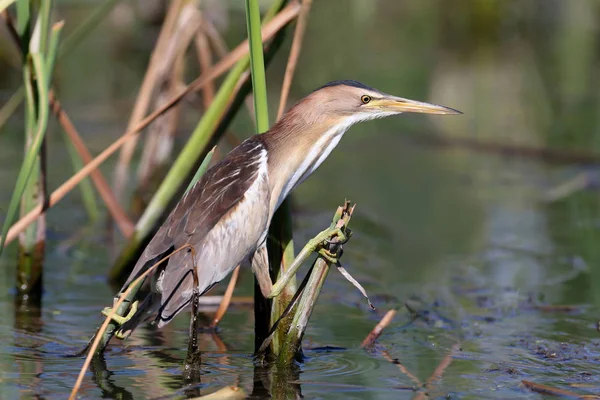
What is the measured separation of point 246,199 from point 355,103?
551 mm

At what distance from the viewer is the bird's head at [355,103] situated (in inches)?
143

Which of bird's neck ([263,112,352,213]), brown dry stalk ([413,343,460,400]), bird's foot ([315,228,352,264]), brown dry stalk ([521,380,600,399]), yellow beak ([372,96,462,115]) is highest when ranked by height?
yellow beak ([372,96,462,115])

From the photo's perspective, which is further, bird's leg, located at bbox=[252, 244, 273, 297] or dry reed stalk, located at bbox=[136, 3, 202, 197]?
dry reed stalk, located at bbox=[136, 3, 202, 197]

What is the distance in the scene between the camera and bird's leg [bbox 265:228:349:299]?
11.3 feet

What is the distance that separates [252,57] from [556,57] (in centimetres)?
1060

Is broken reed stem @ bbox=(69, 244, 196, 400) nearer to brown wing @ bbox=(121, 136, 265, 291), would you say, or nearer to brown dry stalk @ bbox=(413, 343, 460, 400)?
brown wing @ bbox=(121, 136, 265, 291)

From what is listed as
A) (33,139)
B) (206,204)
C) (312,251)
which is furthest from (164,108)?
(312,251)

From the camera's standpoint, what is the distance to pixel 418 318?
4.56 metres

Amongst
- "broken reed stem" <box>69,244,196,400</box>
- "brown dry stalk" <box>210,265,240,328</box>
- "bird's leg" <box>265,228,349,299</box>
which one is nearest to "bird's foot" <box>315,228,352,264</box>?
"bird's leg" <box>265,228,349,299</box>

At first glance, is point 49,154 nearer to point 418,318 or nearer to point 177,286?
point 418,318

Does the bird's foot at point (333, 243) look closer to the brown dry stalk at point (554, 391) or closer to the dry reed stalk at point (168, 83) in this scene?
the brown dry stalk at point (554, 391)

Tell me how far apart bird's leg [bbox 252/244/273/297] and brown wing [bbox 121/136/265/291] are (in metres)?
0.20

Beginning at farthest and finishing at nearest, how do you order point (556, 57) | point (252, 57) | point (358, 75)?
point (556, 57)
point (358, 75)
point (252, 57)

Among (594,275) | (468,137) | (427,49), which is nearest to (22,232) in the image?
(594,275)
